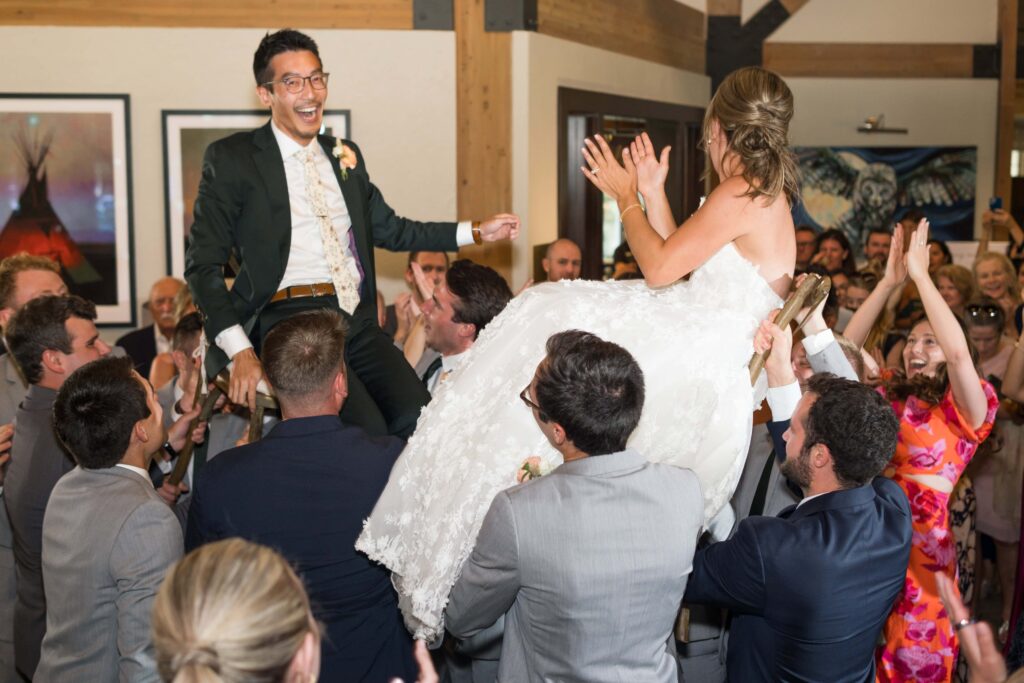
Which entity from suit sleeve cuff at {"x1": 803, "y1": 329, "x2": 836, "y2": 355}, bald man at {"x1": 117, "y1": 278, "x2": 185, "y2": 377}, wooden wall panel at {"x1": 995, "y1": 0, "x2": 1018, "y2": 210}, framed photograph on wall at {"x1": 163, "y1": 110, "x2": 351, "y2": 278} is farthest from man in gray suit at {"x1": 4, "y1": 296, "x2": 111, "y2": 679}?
wooden wall panel at {"x1": 995, "y1": 0, "x2": 1018, "y2": 210}

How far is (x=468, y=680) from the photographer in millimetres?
3664

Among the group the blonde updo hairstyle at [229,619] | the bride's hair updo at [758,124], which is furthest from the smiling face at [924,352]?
the blonde updo hairstyle at [229,619]

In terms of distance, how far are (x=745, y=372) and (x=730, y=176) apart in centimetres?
→ 57

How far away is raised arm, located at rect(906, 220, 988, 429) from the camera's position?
3.59 m

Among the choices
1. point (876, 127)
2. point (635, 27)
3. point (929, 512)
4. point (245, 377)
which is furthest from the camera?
point (876, 127)

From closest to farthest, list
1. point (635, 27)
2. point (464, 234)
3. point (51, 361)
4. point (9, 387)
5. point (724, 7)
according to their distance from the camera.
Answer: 1. point (51, 361)
2. point (464, 234)
3. point (9, 387)
4. point (635, 27)
5. point (724, 7)

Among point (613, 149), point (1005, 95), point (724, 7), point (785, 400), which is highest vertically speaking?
point (724, 7)

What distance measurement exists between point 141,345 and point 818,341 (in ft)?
14.3

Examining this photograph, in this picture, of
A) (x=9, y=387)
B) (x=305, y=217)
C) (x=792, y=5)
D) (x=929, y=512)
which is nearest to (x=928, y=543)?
(x=929, y=512)

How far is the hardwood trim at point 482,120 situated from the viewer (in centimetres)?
716

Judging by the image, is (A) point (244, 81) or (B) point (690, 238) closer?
(B) point (690, 238)

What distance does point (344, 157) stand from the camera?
3.74 m

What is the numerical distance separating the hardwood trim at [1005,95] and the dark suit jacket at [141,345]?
27.8 ft

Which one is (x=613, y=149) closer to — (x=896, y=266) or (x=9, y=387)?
(x=896, y=266)
